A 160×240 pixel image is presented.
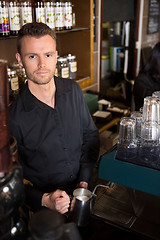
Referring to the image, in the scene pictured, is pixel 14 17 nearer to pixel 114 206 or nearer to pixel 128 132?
pixel 128 132

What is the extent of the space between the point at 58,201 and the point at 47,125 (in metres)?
0.47

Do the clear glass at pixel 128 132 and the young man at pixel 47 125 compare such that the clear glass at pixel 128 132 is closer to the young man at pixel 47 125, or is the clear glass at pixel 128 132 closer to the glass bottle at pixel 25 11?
the young man at pixel 47 125

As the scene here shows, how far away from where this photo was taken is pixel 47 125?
1518 millimetres

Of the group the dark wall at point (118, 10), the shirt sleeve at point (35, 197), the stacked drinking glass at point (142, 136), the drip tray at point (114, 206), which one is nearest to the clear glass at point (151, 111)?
the stacked drinking glass at point (142, 136)

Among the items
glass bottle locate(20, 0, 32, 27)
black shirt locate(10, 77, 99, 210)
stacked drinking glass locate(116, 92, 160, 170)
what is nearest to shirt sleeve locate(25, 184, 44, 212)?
black shirt locate(10, 77, 99, 210)

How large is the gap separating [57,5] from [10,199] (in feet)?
6.09

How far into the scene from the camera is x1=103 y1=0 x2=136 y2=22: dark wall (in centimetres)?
353

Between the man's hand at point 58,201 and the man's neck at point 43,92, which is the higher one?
the man's neck at point 43,92

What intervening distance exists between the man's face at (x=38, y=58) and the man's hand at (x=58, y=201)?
566 mm

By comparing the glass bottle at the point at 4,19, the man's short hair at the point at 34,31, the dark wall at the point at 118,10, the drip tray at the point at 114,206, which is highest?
the dark wall at the point at 118,10

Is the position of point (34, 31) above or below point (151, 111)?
above

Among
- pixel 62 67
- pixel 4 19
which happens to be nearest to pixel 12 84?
pixel 4 19

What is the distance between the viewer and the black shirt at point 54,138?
1496 mm

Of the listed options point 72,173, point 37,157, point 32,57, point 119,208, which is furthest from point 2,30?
point 119,208
